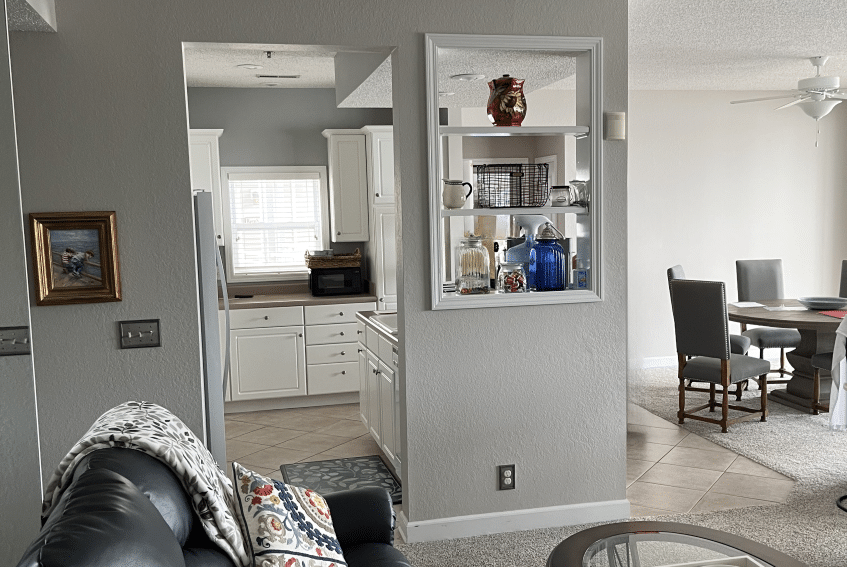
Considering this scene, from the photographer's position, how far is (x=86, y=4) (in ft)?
9.36

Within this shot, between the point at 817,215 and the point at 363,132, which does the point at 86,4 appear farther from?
the point at 817,215

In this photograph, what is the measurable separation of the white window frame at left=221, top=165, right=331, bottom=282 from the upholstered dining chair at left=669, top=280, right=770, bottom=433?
3030 millimetres

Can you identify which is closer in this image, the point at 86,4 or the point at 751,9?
the point at 86,4

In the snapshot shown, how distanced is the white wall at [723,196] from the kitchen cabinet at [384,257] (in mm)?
2336

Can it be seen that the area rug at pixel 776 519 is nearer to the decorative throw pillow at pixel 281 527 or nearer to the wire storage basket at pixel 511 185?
the decorative throw pillow at pixel 281 527

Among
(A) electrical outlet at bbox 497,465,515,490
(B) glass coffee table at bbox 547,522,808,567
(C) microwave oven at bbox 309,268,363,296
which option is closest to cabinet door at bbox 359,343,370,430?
(C) microwave oven at bbox 309,268,363,296

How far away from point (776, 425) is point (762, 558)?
343 cm

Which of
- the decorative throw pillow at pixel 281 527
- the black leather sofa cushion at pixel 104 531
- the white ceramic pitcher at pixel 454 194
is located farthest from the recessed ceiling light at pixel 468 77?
the black leather sofa cushion at pixel 104 531

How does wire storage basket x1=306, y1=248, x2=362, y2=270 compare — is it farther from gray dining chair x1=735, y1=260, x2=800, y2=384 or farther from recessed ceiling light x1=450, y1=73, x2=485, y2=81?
gray dining chair x1=735, y1=260, x2=800, y2=384

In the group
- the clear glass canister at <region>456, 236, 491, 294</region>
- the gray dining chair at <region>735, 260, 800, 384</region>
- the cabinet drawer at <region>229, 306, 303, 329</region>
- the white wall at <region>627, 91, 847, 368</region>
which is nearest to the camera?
the clear glass canister at <region>456, 236, 491, 294</region>

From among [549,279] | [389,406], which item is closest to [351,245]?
[389,406]

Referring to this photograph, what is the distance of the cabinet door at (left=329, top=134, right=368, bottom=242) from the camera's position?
634 centimetres

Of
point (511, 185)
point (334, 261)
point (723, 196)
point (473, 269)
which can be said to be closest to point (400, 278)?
point (473, 269)

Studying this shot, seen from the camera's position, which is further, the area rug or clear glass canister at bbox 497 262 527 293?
clear glass canister at bbox 497 262 527 293
